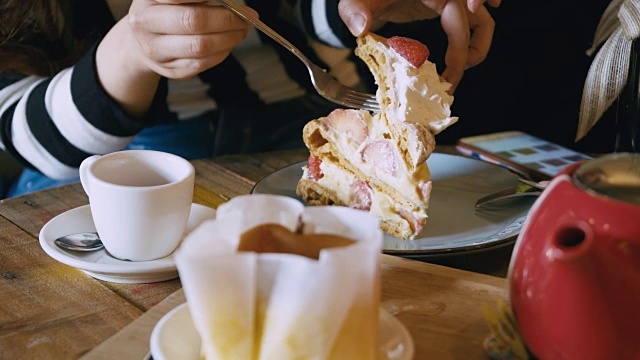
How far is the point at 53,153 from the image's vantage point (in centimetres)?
117

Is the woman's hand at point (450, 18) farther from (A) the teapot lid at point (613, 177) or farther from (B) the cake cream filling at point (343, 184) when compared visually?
(A) the teapot lid at point (613, 177)

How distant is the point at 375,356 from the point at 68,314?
0.96 ft

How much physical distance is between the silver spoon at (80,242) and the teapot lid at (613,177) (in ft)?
1.56

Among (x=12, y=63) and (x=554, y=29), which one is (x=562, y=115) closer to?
(x=554, y=29)

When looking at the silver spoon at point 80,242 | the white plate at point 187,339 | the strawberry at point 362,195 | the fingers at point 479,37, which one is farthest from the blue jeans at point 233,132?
the white plate at point 187,339

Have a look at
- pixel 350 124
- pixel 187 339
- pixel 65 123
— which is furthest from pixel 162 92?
pixel 187 339

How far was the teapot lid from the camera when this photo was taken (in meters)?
0.46

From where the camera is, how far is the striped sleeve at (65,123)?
43.0 inches

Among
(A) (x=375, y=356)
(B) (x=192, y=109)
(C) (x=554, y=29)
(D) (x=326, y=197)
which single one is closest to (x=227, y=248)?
(A) (x=375, y=356)

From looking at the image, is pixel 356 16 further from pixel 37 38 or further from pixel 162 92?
pixel 37 38

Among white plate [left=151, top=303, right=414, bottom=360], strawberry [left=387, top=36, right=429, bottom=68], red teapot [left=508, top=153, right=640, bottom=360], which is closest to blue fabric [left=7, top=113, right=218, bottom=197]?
strawberry [left=387, top=36, right=429, bottom=68]

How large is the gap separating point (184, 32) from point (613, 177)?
0.57m

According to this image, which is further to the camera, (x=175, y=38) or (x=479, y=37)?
(x=479, y=37)

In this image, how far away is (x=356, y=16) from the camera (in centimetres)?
91
